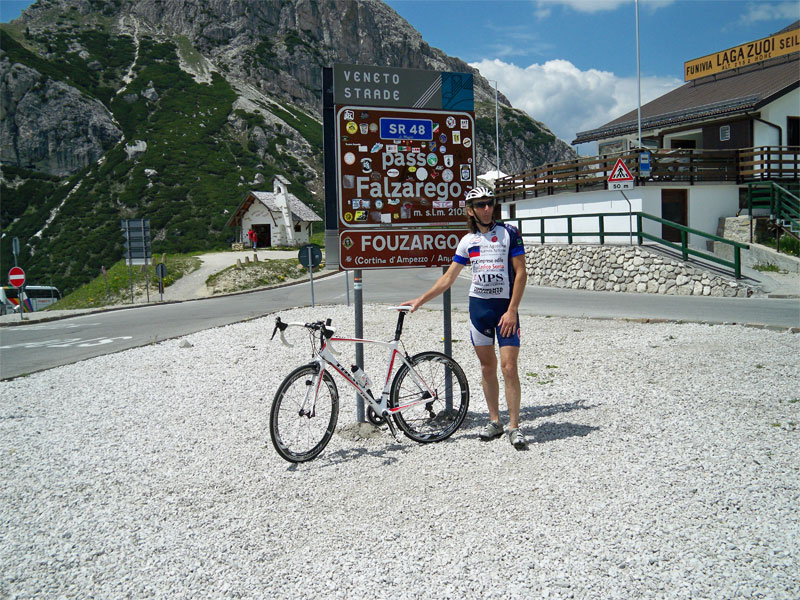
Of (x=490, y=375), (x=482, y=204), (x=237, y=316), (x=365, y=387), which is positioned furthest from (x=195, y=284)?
(x=482, y=204)

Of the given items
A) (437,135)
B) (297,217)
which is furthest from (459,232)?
(297,217)

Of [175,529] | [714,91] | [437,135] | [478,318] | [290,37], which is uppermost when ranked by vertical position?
[290,37]

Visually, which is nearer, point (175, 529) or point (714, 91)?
point (175, 529)

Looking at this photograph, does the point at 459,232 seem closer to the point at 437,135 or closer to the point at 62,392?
the point at 437,135

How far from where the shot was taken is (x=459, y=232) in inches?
247

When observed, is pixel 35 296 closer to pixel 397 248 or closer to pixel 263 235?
pixel 263 235

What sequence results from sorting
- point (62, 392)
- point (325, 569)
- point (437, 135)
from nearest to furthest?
point (325, 569), point (437, 135), point (62, 392)

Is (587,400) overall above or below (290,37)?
below

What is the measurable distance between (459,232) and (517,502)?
117 inches

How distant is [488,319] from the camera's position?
519 cm

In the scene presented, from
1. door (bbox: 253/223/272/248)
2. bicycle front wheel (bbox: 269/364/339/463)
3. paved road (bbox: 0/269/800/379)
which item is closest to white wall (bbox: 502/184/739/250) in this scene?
paved road (bbox: 0/269/800/379)

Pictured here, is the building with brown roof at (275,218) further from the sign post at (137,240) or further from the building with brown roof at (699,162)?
the sign post at (137,240)

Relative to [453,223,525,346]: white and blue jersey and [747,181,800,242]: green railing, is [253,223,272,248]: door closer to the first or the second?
[747,181,800,242]: green railing

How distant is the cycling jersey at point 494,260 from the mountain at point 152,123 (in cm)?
6153
